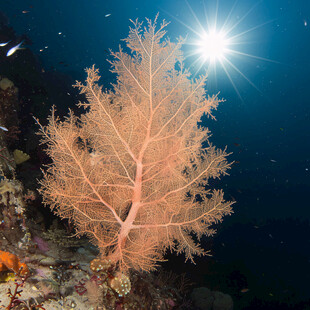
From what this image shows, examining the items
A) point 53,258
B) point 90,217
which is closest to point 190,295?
point 53,258

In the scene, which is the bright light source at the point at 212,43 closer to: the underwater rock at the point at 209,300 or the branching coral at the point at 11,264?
the underwater rock at the point at 209,300

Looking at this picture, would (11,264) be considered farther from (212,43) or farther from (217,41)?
(217,41)

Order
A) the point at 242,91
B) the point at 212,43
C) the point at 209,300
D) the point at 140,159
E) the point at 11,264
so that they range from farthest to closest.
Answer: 1. the point at 242,91
2. the point at 212,43
3. the point at 209,300
4. the point at 140,159
5. the point at 11,264

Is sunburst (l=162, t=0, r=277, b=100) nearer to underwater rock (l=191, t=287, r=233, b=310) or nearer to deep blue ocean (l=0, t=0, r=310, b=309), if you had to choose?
deep blue ocean (l=0, t=0, r=310, b=309)

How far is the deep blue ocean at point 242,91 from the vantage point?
11.6m

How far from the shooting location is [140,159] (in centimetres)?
346

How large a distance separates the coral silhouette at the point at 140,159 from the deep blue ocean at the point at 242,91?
→ 4536mm

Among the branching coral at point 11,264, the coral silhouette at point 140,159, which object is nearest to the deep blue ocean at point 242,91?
the coral silhouette at point 140,159

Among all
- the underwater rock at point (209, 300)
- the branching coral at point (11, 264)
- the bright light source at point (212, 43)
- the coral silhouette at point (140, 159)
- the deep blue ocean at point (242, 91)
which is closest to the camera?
the branching coral at point (11, 264)

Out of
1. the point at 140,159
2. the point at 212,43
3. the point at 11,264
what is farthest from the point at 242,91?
the point at 11,264

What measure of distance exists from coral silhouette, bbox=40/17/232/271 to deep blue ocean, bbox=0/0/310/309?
4.54 metres

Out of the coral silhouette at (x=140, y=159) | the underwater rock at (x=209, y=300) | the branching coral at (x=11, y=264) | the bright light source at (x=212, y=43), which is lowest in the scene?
the branching coral at (x=11, y=264)

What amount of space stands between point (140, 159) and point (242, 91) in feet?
166

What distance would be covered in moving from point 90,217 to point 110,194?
486 millimetres
